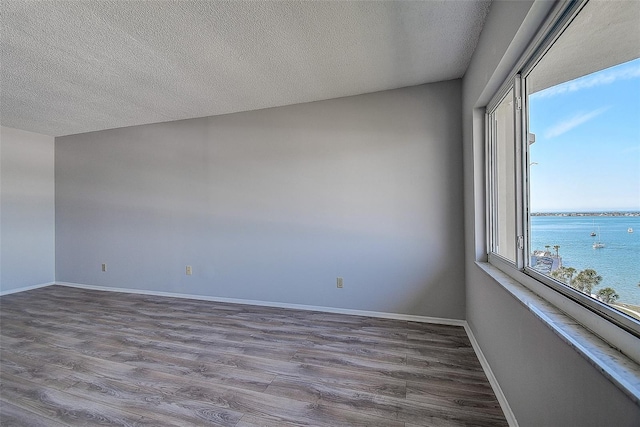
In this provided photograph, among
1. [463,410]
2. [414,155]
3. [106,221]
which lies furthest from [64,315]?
[414,155]

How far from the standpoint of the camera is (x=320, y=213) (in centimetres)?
310

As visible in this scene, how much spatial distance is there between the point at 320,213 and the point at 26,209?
186 inches

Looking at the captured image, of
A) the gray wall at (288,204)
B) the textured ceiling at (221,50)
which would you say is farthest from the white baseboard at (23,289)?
the textured ceiling at (221,50)

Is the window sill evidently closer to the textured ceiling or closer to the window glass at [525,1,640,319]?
the window glass at [525,1,640,319]

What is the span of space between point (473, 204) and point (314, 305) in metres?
2.02

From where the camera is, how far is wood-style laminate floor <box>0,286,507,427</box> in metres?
1.53

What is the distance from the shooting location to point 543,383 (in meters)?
1.06

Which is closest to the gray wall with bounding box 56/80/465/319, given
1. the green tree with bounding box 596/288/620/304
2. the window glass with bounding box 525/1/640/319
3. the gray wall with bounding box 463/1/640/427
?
the gray wall with bounding box 463/1/640/427

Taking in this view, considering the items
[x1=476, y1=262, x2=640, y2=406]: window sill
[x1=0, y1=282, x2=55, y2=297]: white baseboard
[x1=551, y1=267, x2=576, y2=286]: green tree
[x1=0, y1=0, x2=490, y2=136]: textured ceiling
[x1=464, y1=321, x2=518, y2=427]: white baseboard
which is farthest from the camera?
[x1=0, y1=282, x2=55, y2=297]: white baseboard

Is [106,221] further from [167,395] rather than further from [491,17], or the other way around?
[491,17]

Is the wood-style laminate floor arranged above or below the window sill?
below

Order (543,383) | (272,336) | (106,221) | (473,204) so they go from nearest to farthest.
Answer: (543,383) → (473,204) → (272,336) → (106,221)

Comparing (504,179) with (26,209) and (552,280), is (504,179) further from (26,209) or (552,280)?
(26,209)

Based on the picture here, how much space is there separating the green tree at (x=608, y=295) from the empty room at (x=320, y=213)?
5 centimetres
